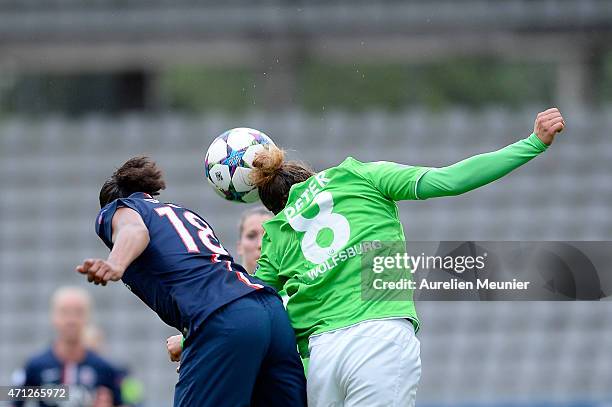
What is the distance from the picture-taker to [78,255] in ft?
38.5

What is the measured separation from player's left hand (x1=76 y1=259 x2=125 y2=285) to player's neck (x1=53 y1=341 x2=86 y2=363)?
398 centimetres

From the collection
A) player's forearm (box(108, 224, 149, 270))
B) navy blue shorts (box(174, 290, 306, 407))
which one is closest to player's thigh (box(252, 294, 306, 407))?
navy blue shorts (box(174, 290, 306, 407))

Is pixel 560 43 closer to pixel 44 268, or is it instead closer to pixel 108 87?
pixel 44 268

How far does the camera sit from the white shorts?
4.23m

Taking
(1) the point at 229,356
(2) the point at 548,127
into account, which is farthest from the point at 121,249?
(2) the point at 548,127

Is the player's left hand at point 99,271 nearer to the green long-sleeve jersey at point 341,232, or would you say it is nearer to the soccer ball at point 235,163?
the green long-sleeve jersey at point 341,232

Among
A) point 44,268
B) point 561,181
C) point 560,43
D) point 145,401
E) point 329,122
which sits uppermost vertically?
point 560,43

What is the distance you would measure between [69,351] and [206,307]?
3746mm

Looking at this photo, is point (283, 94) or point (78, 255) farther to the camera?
point (283, 94)

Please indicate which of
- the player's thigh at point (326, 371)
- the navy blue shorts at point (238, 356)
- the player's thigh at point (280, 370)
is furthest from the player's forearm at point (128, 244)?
the player's thigh at point (326, 371)

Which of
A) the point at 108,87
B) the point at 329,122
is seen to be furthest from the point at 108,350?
the point at 108,87

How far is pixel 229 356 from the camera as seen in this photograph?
4.25 metres

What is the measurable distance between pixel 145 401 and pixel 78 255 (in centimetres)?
190

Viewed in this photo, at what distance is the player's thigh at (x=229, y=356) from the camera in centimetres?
425
